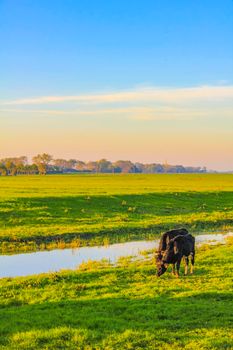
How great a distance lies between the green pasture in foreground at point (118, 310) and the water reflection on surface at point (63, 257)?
290 centimetres

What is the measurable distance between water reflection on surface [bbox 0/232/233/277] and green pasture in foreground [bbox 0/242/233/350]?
2.90 m

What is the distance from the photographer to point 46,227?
107 ft

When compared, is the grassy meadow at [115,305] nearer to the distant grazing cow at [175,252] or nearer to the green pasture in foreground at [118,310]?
the green pasture in foreground at [118,310]

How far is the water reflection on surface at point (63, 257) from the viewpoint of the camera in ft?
69.0

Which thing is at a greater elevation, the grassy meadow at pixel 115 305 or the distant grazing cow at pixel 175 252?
the distant grazing cow at pixel 175 252

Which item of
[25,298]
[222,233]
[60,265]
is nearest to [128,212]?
[222,233]

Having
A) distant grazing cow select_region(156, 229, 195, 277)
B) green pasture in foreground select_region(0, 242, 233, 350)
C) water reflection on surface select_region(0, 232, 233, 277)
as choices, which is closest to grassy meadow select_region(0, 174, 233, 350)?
green pasture in foreground select_region(0, 242, 233, 350)

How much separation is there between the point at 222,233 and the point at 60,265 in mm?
16669

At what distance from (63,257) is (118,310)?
11.6 metres

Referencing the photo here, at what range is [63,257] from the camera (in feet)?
79.7

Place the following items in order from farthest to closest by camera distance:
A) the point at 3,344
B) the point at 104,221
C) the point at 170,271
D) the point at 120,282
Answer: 1. the point at 104,221
2. the point at 170,271
3. the point at 120,282
4. the point at 3,344

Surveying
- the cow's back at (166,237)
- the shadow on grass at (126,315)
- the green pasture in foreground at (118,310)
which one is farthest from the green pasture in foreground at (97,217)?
the shadow on grass at (126,315)

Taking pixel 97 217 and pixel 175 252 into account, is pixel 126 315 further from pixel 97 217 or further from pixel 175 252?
pixel 97 217

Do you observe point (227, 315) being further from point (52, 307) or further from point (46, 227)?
point (46, 227)
